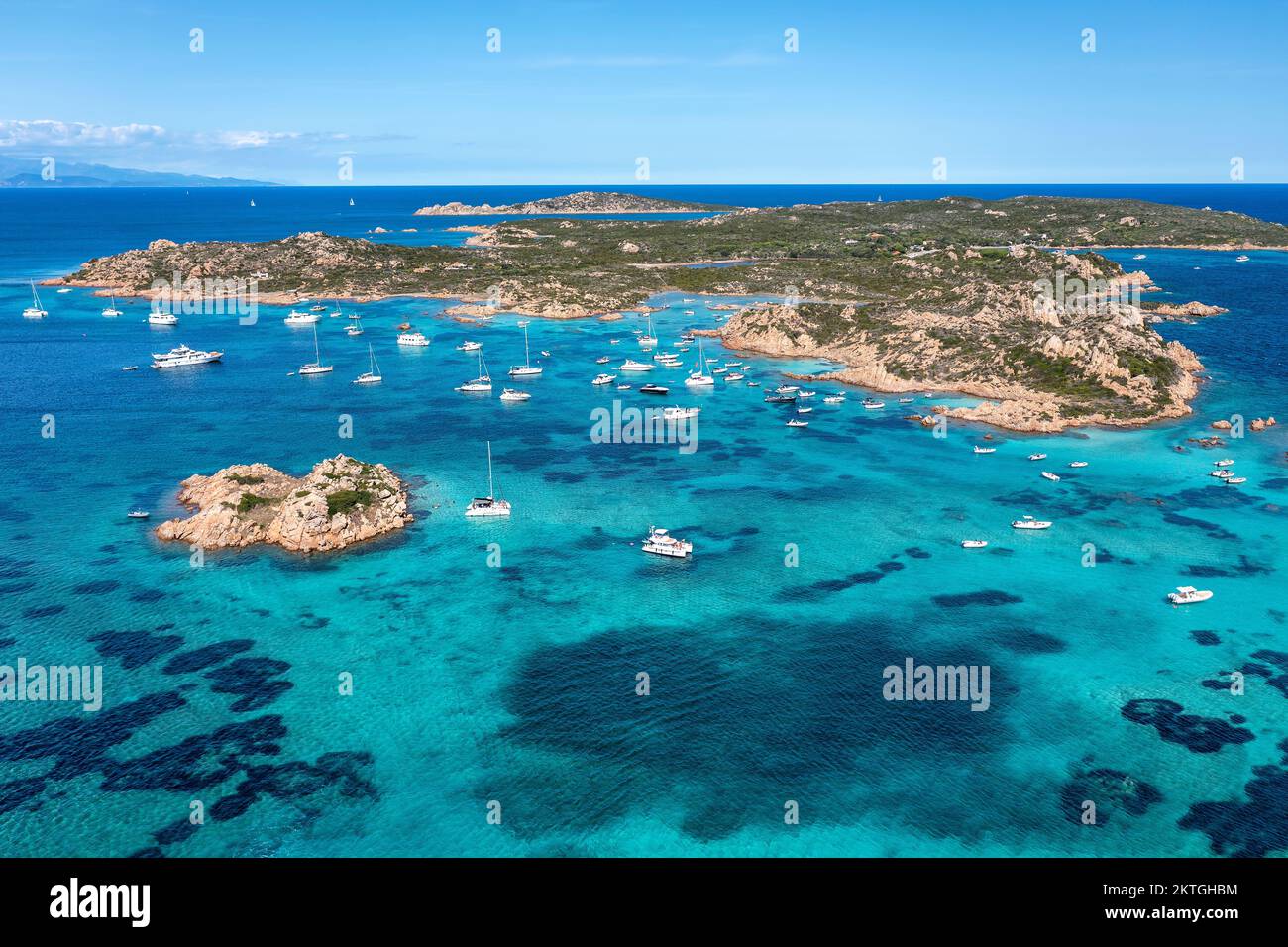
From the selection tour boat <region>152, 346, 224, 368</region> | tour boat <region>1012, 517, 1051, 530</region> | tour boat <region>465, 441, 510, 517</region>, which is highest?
tour boat <region>152, 346, 224, 368</region>

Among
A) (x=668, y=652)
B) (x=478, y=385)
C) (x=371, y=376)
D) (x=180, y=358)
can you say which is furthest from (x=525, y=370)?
(x=668, y=652)

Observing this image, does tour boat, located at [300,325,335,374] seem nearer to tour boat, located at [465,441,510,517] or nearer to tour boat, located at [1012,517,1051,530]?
tour boat, located at [465,441,510,517]

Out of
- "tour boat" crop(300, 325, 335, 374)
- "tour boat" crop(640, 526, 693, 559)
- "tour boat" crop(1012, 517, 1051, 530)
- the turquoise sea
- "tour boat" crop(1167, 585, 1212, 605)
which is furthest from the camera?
"tour boat" crop(300, 325, 335, 374)

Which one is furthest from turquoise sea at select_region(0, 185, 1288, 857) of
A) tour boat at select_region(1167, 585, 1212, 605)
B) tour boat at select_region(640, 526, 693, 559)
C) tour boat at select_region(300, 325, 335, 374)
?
tour boat at select_region(300, 325, 335, 374)

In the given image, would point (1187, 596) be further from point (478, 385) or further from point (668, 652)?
point (478, 385)

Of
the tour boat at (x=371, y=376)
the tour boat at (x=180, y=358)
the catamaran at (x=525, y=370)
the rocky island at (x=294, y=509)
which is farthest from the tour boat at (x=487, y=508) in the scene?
the tour boat at (x=180, y=358)

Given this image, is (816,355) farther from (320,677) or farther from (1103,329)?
(320,677)

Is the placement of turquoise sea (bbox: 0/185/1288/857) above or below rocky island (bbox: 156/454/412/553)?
below
